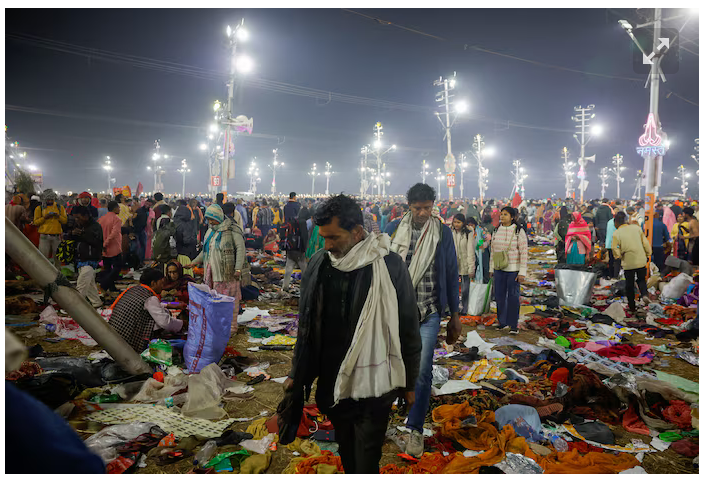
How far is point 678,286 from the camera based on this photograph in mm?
9172

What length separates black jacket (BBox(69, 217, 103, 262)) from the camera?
322 inches

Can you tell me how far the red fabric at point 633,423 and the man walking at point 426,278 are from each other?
6.45 feet

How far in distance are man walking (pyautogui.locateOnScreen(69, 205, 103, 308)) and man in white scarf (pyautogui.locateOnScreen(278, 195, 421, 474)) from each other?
7.32m

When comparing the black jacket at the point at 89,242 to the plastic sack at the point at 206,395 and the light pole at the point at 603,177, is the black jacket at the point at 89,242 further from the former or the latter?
the light pole at the point at 603,177

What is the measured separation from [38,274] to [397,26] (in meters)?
14.0

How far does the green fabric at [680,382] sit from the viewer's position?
480 cm

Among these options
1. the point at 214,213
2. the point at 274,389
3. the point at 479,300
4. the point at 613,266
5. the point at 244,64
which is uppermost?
the point at 244,64

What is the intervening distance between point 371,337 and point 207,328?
3.39 m

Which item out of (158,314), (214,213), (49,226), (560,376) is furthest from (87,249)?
(560,376)

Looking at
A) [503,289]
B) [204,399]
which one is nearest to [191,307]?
[204,399]

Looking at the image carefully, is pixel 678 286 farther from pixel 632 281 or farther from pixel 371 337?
pixel 371 337

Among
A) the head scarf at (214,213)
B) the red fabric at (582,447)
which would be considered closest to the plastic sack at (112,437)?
the head scarf at (214,213)

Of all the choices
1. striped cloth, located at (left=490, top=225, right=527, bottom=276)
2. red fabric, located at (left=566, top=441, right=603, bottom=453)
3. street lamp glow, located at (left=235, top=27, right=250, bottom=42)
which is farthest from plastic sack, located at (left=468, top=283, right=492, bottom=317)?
street lamp glow, located at (left=235, top=27, right=250, bottom=42)

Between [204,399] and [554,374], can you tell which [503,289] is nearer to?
[554,374]
